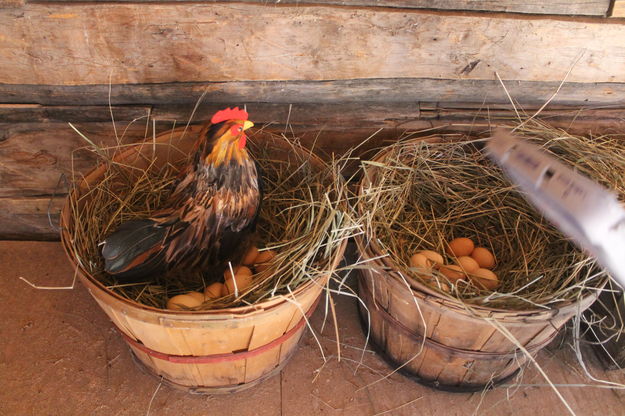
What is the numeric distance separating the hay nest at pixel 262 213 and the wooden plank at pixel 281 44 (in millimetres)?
238

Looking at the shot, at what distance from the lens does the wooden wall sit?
143cm

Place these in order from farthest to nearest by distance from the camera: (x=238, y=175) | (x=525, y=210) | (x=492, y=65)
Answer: (x=525, y=210) < (x=492, y=65) < (x=238, y=175)

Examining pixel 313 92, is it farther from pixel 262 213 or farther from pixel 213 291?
pixel 213 291

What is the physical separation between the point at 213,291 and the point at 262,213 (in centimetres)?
37

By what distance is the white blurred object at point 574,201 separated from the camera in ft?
3.14

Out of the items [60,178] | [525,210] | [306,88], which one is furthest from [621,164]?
[60,178]

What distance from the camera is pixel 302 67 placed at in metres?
1.54

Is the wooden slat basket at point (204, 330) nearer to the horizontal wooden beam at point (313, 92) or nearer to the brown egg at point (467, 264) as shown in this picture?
the horizontal wooden beam at point (313, 92)

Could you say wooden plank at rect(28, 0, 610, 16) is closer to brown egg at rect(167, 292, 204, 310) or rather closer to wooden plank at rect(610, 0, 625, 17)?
wooden plank at rect(610, 0, 625, 17)

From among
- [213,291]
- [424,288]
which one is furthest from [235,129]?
[424,288]

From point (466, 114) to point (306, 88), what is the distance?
56cm

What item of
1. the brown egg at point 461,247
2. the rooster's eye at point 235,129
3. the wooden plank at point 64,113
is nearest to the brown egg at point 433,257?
the brown egg at point 461,247

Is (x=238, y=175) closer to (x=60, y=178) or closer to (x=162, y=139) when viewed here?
(x=162, y=139)

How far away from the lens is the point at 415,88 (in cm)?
164
